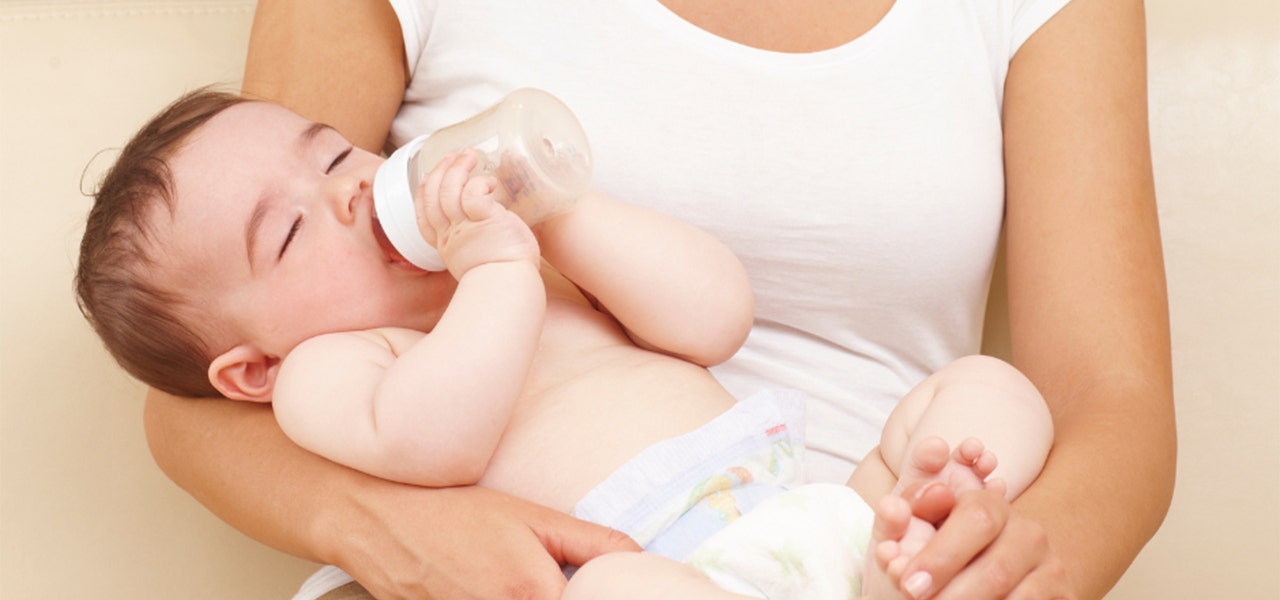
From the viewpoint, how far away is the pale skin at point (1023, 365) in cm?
100

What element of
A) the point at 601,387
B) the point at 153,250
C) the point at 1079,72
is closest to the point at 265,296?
the point at 153,250

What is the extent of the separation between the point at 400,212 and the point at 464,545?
0.29 meters

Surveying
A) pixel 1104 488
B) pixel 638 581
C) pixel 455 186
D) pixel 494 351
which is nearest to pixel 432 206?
pixel 455 186

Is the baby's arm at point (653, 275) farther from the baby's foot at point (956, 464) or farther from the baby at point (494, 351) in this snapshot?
the baby's foot at point (956, 464)

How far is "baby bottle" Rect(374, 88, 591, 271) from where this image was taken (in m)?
1.09

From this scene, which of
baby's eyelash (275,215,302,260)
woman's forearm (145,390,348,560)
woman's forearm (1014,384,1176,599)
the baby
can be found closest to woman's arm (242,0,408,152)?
the baby

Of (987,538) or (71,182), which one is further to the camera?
(71,182)

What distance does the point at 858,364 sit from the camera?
1383 mm

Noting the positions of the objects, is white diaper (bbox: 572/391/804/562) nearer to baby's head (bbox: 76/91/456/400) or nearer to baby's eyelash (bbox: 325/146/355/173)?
baby's head (bbox: 76/91/456/400)

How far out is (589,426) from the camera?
1.08 metres

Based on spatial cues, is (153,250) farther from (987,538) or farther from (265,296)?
(987,538)

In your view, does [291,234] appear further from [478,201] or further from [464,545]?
[464,545]

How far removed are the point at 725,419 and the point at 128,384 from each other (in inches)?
32.2

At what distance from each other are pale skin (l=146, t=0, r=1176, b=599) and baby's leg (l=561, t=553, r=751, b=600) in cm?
6
